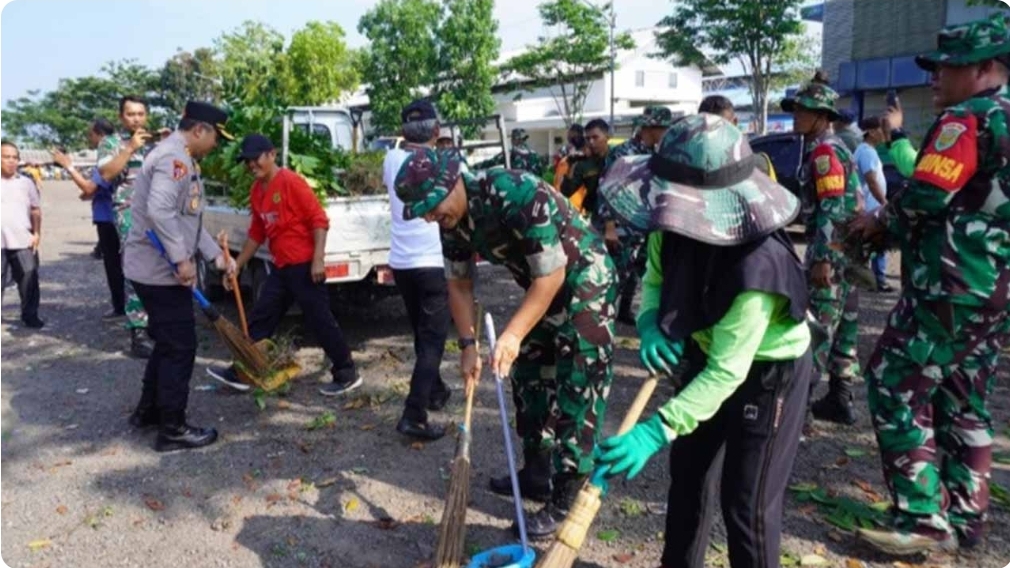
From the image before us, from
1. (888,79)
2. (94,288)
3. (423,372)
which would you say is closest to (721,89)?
(888,79)

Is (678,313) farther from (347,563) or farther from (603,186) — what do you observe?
(347,563)

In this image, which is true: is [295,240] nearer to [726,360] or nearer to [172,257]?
[172,257]

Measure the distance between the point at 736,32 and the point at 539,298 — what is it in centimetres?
2128

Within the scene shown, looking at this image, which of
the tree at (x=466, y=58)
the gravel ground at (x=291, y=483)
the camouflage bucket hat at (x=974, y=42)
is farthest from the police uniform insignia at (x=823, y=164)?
the tree at (x=466, y=58)

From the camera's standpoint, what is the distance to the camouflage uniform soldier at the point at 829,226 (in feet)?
14.3

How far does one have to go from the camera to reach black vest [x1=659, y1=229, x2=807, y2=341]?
2188 mm

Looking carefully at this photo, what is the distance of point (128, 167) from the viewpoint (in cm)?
684

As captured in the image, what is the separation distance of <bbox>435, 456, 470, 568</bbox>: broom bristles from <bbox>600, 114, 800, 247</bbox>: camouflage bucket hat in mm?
1467

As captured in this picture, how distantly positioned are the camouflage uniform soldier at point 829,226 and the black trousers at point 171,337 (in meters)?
3.50

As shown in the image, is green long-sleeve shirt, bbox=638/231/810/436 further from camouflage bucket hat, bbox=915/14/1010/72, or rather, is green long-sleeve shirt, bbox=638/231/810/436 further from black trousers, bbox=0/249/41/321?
black trousers, bbox=0/249/41/321

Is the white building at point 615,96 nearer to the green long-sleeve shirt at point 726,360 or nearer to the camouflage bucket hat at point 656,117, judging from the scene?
the camouflage bucket hat at point 656,117

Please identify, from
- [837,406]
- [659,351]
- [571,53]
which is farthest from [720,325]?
[571,53]

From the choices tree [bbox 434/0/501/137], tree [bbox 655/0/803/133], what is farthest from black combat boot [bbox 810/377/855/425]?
tree [bbox 434/0/501/137]

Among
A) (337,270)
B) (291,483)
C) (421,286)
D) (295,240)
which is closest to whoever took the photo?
(291,483)
